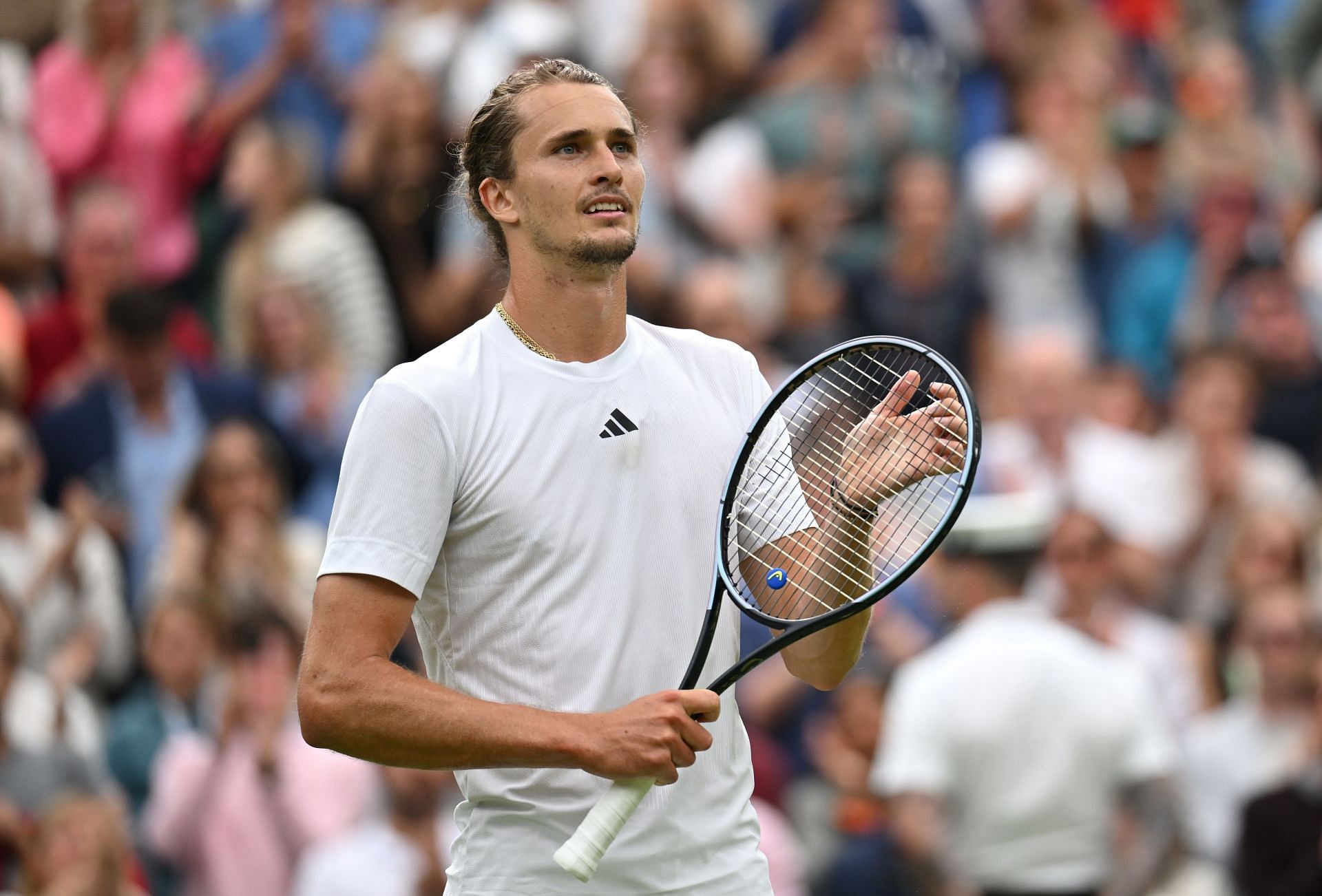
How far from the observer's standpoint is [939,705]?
20.7 feet

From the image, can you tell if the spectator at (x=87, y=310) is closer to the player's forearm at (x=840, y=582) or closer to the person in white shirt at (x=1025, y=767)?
the person in white shirt at (x=1025, y=767)

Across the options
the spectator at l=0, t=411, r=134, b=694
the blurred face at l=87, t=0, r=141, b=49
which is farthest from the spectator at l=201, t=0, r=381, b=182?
the spectator at l=0, t=411, r=134, b=694

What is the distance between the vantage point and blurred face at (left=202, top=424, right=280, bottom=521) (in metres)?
7.63

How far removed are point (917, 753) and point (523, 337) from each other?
3155 millimetres

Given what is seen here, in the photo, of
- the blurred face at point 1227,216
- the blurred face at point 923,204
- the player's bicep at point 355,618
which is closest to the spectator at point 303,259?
the blurred face at point 923,204

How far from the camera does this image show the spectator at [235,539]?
24.7 ft

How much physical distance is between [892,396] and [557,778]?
2.86 feet

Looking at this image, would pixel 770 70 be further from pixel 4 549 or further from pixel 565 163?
pixel 565 163

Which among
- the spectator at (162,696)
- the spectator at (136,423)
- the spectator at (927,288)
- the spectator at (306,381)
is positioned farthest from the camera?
the spectator at (927,288)

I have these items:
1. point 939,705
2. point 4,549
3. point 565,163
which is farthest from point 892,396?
point 4,549

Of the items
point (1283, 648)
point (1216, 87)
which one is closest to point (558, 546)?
point (1283, 648)

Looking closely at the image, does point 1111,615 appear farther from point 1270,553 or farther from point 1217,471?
point 1217,471

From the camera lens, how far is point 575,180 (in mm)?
3463

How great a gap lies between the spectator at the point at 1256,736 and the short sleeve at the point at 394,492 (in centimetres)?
397
